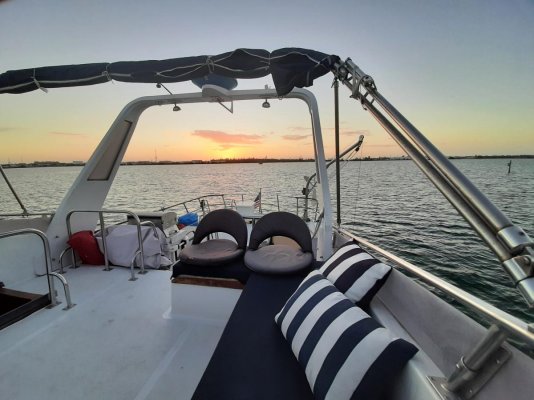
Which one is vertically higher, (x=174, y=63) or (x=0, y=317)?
(x=174, y=63)

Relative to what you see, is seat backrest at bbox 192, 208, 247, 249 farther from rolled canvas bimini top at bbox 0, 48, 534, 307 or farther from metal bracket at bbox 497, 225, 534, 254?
metal bracket at bbox 497, 225, 534, 254

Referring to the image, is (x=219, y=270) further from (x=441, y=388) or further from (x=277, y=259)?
(x=441, y=388)

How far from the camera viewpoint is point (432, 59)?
4285 mm

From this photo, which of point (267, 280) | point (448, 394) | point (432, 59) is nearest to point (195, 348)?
point (267, 280)

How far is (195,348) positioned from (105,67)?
3027 millimetres

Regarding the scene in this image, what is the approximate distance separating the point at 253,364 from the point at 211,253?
1.43 metres

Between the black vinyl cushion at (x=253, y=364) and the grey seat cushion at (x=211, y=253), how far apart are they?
2.42 ft

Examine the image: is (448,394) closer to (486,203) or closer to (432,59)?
(486,203)

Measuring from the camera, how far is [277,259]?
2.31 meters

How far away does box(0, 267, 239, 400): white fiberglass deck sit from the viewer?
1.63 m

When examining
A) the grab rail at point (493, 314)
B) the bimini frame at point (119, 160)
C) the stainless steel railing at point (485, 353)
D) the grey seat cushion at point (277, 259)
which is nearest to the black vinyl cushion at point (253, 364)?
the grey seat cushion at point (277, 259)

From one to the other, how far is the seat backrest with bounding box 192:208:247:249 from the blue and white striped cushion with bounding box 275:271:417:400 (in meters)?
1.60

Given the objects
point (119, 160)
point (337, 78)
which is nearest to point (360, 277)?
point (337, 78)

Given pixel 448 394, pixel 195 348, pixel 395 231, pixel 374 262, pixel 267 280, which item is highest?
pixel 374 262
